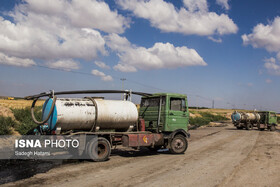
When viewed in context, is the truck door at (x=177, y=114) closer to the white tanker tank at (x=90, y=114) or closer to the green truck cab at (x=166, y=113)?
the green truck cab at (x=166, y=113)

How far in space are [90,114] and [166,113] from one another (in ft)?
12.4

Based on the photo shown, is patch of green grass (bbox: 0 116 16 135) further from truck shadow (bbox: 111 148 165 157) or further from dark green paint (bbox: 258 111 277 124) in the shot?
dark green paint (bbox: 258 111 277 124)

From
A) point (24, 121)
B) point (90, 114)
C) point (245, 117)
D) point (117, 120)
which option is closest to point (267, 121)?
point (245, 117)

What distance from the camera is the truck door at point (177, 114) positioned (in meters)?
12.6

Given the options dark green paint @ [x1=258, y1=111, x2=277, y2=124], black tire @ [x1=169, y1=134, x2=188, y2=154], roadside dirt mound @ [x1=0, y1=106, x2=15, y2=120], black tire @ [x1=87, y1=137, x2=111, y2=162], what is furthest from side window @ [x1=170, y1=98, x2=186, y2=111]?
dark green paint @ [x1=258, y1=111, x2=277, y2=124]

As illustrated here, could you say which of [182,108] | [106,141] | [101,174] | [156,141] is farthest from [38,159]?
[182,108]

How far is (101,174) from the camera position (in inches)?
329

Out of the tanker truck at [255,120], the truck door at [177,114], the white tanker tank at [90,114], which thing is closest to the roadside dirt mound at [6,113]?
the white tanker tank at [90,114]

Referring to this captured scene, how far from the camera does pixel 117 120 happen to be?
11.4m

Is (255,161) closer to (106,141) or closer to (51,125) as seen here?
(106,141)

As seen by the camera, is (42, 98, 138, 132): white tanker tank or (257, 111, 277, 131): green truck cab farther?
(257, 111, 277, 131): green truck cab

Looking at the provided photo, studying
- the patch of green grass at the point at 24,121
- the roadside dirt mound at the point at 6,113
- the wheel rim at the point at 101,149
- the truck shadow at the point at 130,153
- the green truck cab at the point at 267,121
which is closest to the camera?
the wheel rim at the point at 101,149

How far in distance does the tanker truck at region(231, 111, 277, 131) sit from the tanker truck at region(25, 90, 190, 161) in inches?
993

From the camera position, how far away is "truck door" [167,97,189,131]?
12570 mm
